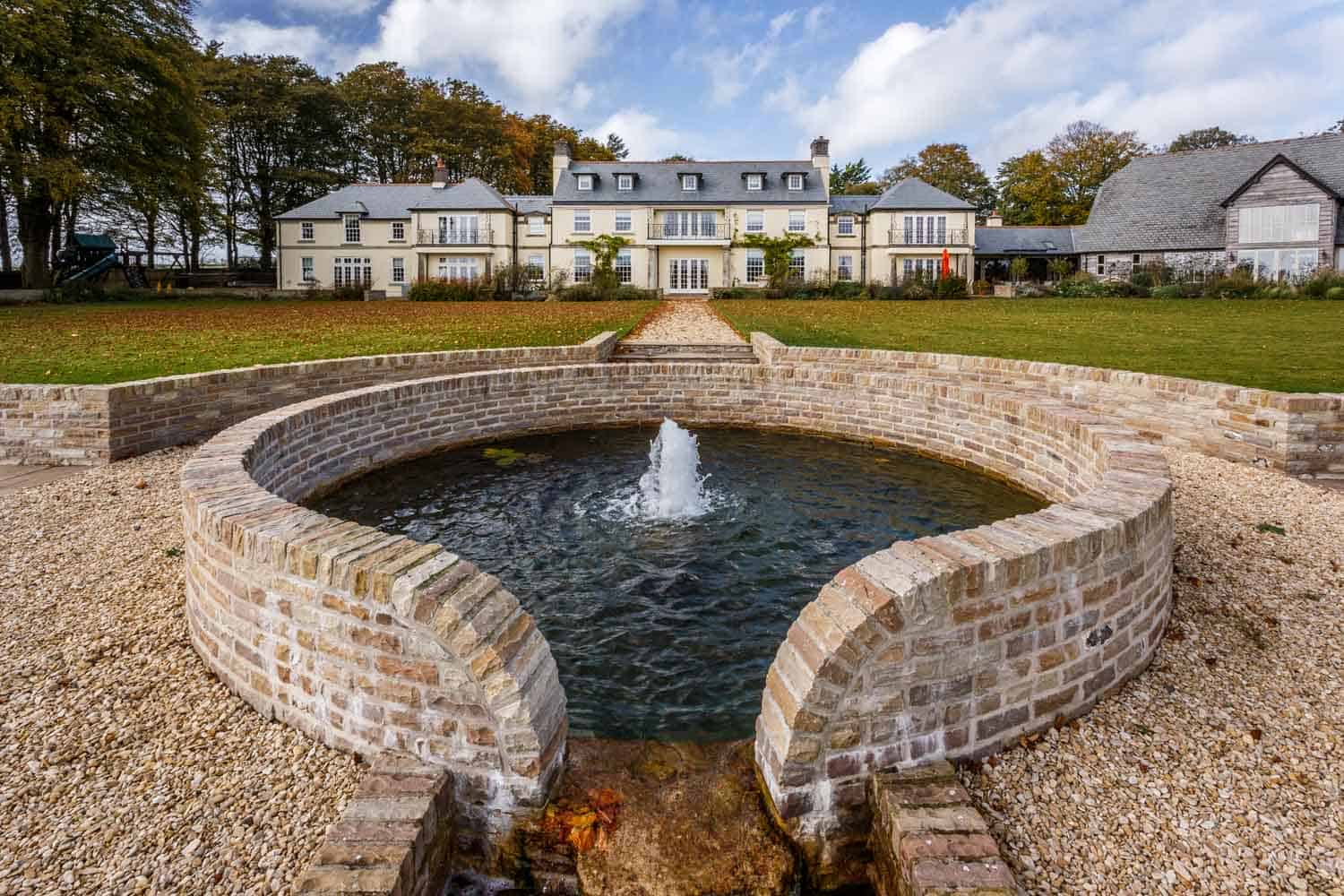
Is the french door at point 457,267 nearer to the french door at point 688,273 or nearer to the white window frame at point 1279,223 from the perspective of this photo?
the french door at point 688,273

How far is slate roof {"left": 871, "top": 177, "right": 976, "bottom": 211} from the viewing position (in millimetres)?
41531

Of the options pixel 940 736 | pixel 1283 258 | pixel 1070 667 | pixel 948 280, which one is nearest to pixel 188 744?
pixel 940 736

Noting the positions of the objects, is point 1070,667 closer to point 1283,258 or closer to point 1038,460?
point 1038,460

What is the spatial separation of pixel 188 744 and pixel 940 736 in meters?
3.11

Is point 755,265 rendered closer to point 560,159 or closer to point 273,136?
point 560,159

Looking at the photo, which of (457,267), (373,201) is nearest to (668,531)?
(457,267)

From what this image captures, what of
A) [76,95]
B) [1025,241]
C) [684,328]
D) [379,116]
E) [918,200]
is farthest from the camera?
[379,116]

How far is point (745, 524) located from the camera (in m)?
6.65

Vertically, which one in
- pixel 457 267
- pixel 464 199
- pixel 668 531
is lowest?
pixel 668 531

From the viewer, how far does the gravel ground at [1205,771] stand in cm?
260

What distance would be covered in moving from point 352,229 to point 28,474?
4023 cm

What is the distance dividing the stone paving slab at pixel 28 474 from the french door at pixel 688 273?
121ft

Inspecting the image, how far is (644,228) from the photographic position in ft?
138

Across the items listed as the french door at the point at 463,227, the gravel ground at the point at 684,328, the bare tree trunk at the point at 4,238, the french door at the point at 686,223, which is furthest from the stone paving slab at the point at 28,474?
the french door at the point at 686,223
